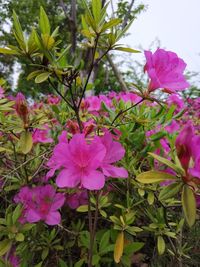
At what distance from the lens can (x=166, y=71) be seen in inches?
31.0

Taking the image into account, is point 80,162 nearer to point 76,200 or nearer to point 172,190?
point 172,190

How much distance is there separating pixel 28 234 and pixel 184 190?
0.58 m

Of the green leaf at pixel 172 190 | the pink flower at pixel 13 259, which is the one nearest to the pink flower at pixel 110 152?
the green leaf at pixel 172 190

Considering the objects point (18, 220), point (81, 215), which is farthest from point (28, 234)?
point (81, 215)

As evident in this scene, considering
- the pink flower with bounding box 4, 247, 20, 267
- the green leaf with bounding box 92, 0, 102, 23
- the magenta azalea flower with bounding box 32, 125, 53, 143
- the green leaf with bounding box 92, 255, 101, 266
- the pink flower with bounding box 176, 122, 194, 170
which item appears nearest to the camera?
the pink flower with bounding box 176, 122, 194, 170

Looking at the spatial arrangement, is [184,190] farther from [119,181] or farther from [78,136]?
[119,181]

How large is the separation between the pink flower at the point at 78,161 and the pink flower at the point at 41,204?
0.26 m

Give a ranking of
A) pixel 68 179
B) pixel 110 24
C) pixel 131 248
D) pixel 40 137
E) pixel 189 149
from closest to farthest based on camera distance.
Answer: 1. pixel 189 149
2. pixel 68 179
3. pixel 110 24
4. pixel 131 248
5. pixel 40 137

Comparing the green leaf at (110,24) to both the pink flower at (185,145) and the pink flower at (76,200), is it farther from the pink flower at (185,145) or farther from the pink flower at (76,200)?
the pink flower at (76,200)

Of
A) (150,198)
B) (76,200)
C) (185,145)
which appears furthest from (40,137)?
(185,145)

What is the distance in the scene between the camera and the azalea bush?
0.70m

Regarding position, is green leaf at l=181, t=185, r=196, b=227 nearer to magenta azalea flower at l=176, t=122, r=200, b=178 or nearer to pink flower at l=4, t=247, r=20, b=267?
magenta azalea flower at l=176, t=122, r=200, b=178

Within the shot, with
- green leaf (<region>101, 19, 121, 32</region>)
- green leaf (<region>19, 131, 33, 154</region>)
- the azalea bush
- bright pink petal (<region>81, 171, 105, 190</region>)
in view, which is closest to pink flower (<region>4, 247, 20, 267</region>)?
the azalea bush

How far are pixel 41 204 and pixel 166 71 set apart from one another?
1.71ft
